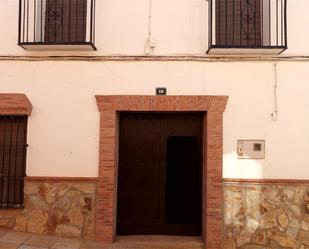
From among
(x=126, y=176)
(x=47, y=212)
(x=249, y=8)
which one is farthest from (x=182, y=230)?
(x=249, y=8)

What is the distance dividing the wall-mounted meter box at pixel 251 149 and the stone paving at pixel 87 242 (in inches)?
65.5

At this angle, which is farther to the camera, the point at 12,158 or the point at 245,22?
the point at 245,22

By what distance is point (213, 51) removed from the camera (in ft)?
22.3

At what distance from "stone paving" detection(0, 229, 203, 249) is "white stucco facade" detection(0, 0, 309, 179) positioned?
104 cm

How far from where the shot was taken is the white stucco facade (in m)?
6.84

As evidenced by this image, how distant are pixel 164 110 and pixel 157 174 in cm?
118

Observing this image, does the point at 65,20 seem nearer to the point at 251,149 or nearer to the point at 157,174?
the point at 157,174

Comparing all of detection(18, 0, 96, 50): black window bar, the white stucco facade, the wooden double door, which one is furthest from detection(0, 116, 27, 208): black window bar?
the wooden double door

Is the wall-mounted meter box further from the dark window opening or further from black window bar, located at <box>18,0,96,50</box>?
the dark window opening

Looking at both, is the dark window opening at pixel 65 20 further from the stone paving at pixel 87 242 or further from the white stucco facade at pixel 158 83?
the stone paving at pixel 87 242

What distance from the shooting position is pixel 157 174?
7.27 meters

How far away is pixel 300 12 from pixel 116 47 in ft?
10.4

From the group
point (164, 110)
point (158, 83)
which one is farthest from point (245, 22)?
point (164, 110)

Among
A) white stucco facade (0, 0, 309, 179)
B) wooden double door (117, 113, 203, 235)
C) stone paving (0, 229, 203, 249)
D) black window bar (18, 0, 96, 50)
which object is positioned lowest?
stone paving (0, 229, 203, 249)
